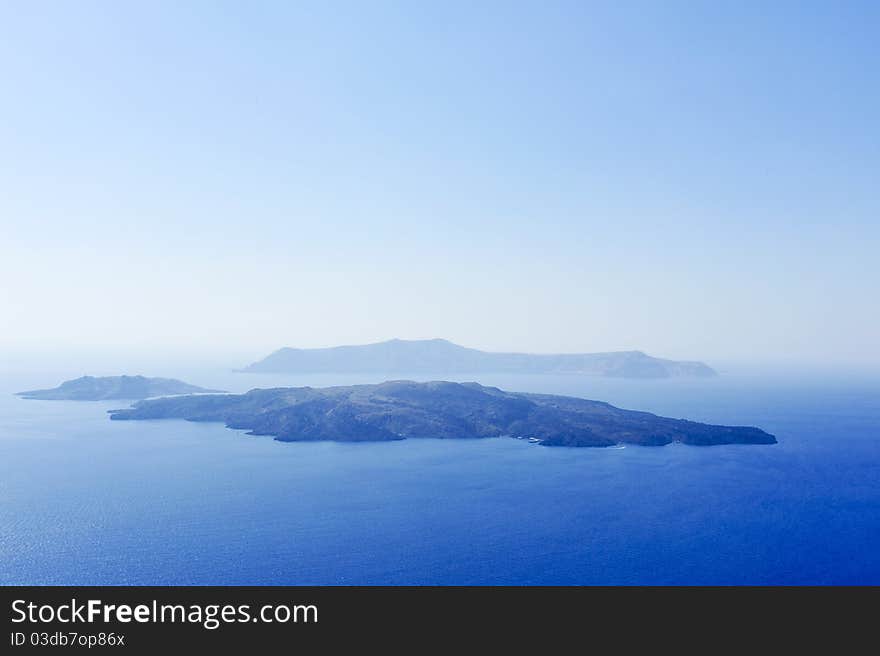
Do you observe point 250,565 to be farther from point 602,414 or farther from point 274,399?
point 602,414

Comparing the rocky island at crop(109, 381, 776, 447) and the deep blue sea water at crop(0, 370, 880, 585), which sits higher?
the rocky island at crop(109, 381, 776, 447)

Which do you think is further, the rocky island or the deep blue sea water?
the rocky island

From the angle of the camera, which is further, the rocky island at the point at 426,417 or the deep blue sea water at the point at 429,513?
the rocky island at the point at 426,417

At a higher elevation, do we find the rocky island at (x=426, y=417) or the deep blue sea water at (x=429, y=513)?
the rocky island at (x=426, y=417)
